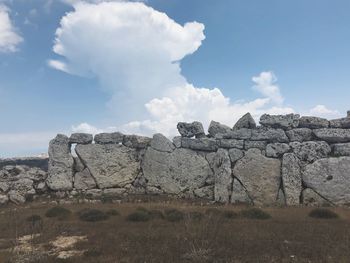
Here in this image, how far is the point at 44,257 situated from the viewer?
15406mm

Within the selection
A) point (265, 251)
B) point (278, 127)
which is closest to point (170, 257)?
point (265, 251)

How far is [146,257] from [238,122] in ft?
72.2

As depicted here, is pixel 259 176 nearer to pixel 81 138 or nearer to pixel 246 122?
pixel 246 122

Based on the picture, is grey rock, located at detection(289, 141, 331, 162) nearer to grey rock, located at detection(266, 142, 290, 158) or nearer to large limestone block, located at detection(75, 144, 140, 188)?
grey rock, located at detection(266, 142, 290, 158)

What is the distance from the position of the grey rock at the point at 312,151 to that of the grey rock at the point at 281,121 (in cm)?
220

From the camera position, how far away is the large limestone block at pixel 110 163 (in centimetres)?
3575

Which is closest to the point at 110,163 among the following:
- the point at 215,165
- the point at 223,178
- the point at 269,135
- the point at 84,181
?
the point at 84,181

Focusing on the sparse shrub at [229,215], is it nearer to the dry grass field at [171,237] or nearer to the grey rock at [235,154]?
the dry grass field at [171,237]

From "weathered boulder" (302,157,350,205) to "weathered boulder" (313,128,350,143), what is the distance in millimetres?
1828

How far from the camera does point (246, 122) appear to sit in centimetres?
3459

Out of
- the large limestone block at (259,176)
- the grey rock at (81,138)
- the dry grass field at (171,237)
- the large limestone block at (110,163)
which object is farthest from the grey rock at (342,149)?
the grey rock at (81,138)

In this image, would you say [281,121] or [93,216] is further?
[281,121]

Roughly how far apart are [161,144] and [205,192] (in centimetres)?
587

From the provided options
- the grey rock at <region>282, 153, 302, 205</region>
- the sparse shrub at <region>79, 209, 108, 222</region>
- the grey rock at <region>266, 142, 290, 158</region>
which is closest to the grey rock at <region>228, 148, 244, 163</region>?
the grey rock at <region>266, 142, 290, 158</region>
